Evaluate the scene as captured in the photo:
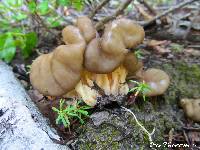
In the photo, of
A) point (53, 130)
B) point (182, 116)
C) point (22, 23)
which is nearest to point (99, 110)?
point (53, 130)

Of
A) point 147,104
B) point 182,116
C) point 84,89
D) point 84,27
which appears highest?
point 84,27

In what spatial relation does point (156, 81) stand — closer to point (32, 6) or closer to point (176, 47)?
point (176, 47)

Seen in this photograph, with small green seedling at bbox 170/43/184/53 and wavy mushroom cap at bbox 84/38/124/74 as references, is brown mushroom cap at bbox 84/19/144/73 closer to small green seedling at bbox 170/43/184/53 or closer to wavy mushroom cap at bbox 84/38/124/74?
wavy mushroom cap at bbox 84/38/124/74

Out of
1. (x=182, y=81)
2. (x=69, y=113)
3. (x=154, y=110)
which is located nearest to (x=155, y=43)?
(x=182, y=81)

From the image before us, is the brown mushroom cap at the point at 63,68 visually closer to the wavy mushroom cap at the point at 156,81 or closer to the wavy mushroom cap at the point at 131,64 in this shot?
the wavy mushroom cap at the point at 131,64

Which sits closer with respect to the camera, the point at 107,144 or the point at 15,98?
the point at 107,144

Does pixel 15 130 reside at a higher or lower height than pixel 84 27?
lower

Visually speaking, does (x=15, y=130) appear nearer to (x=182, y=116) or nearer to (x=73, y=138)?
(x=73, y=138)

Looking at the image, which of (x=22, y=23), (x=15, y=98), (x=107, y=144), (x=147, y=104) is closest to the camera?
(x=107, y=144)
